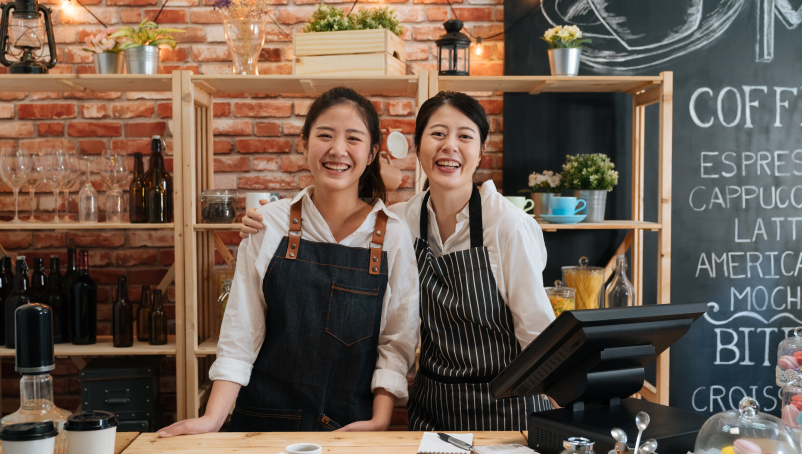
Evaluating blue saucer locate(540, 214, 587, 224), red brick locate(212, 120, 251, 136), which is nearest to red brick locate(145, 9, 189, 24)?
red brick locate(212, 120, 251, 136)

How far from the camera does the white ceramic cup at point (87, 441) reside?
989mm

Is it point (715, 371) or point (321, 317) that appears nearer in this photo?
point (321, 317)

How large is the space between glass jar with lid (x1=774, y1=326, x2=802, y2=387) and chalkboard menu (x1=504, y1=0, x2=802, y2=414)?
53.5 inches

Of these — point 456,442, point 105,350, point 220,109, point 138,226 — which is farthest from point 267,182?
point 456,442

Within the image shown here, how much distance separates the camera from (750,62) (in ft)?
8.52

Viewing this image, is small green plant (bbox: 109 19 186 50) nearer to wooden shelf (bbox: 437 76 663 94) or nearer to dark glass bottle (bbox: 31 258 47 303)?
dark glass bottle (bbox: 31 258 47 303)

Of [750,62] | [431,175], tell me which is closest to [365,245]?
[431,175]

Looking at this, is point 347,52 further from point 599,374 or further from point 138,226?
point 599,374

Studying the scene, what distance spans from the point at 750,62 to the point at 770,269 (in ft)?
2.97

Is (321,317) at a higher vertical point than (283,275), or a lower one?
lower

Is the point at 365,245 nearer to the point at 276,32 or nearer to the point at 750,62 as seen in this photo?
the point at 276,32

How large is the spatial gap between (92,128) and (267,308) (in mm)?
1517

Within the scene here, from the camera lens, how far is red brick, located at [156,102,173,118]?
2.65 m

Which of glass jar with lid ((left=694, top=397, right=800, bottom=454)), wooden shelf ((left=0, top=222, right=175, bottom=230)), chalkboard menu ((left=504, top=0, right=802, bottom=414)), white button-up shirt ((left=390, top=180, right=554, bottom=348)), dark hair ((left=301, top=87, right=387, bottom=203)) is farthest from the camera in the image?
chalkboard menu ((left=504, top=0, right=802, bottom=414))
